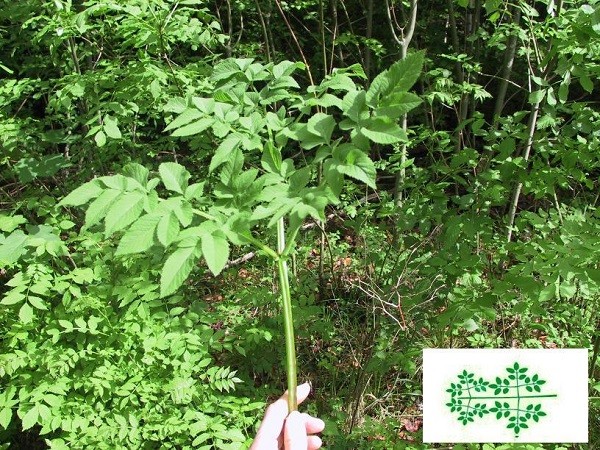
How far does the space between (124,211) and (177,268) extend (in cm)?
23

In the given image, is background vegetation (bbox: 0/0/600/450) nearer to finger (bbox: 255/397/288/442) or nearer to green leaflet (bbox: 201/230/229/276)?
green leaflet (bbox: 201/230/229/276)

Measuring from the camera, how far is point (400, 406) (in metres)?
2.94

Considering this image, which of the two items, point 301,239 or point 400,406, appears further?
point 301,239

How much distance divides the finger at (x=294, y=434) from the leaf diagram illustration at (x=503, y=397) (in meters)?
0.46

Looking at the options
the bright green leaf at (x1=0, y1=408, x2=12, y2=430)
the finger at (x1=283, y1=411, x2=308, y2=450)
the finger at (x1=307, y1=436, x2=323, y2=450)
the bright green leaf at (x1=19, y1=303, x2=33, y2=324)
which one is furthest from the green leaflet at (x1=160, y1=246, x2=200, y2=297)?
the bright green leaf at (x1=0, y1=408, x2=12, y2=430)

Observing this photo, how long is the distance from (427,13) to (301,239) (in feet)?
8.02

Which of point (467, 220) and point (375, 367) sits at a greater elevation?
point (467, 220)

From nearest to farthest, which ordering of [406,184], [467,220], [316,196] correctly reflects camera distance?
[316,196] < [467,220] < [406,184]

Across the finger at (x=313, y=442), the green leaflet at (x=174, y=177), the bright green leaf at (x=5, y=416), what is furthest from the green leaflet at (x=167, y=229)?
the bright green leaf at (x=5, y=416)

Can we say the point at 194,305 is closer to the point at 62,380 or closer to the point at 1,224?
the point at 62,380

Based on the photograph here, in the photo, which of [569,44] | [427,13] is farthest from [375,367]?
[427,13]

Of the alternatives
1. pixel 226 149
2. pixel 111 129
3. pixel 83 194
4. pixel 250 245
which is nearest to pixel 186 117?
pixel 226 149

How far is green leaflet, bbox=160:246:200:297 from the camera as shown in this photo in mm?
1113

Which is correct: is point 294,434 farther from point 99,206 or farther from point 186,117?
point 186,117
